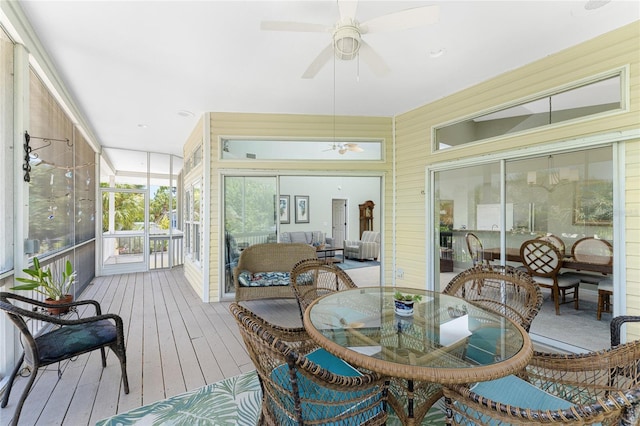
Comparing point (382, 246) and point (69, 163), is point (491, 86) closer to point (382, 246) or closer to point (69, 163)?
point (382, 246)

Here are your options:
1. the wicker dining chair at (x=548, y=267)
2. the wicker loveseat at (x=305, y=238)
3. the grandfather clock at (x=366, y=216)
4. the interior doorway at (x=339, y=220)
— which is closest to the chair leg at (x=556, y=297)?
the wicker dining chair at (x=548, y=267)

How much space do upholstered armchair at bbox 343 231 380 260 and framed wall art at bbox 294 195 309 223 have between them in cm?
178

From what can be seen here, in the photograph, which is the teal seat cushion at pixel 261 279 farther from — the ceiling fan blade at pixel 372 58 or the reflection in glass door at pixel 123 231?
the reflection in glass door at pixel 123 231

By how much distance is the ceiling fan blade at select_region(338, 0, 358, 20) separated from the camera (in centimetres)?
194

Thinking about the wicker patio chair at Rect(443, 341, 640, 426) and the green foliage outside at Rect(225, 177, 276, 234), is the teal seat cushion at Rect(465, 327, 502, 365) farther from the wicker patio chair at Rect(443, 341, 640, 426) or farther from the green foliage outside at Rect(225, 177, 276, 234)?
the green foliage outside at Rect(225, 177, 276, 234)

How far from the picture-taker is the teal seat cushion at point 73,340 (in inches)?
76.5

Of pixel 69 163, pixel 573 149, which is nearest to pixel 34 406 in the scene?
pixel 69 163

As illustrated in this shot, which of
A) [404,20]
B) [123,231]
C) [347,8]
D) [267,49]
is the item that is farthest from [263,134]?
[123,231]

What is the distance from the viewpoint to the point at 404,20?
1989 millimetres

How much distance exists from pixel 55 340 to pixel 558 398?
3.21 meters

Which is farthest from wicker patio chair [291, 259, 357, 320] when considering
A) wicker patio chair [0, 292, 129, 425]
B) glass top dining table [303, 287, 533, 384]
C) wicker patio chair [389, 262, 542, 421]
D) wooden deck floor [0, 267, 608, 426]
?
wicker patio chair [0, 292, 129, 425]

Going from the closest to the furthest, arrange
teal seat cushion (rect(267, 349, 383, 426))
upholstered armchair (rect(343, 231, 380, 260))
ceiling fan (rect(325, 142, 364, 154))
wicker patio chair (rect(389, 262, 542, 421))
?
teal seat cushion (rect(267, 349, 383, 426)) → wicker patio chair (rect(389, 262, 542, 421)) → ceiling fan (rect(325, 142, 364, 154)) → upholstered armchair (rect(343, 231, 380, 260))

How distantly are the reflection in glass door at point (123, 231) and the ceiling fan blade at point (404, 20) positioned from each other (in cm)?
674

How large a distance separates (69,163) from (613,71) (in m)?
6.75
